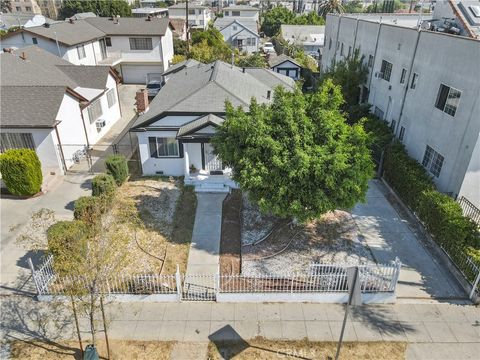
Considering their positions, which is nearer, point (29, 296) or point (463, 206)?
point (29, 296)

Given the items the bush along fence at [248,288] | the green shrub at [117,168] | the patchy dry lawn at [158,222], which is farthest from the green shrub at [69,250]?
the green shrub at [117,168]

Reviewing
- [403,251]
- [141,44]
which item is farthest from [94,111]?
[403,251]

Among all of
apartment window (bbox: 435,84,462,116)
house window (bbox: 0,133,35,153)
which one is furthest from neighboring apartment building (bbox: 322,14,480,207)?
house window (bbox: 0,133,35,153)

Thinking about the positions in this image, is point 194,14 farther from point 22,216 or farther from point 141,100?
point 22,216

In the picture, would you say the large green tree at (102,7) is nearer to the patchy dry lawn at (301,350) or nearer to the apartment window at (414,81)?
the apartment window at (414,81)

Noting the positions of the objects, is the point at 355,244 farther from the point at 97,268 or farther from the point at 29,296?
the point at 29,296

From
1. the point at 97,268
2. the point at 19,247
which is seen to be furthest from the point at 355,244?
the point at 19,247

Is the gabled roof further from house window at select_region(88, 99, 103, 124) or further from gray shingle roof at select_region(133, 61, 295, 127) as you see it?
house window at select_region(88, 99, 103, 124)
